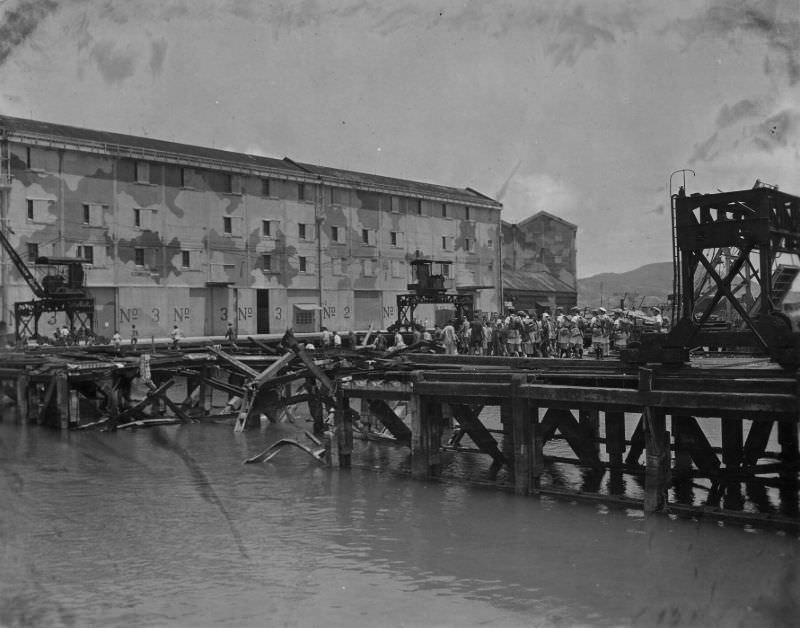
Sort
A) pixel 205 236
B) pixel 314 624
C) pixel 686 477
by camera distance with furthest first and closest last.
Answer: pixel 205 236 → pixel 686 477 → pixel 314 624

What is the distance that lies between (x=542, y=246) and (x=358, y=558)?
3079 inches

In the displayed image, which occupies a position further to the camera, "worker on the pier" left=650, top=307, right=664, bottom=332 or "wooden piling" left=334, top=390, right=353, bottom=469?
"worker on the pier" left=650, top=307, right=664, bottom=332

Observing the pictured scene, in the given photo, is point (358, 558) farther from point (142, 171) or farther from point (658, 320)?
point (142, 171)

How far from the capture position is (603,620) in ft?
29.1

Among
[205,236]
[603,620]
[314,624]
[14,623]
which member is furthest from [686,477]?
[205,236]

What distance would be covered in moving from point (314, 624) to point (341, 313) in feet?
181

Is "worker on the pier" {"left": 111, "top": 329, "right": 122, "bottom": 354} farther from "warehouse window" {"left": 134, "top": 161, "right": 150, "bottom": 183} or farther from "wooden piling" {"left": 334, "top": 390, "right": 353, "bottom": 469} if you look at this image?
"wooden piling" {"left": 334, "top": 390, "right": 353, "bottom": 469}

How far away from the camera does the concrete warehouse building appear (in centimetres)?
4822

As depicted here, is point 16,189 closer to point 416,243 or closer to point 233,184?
point 233,184

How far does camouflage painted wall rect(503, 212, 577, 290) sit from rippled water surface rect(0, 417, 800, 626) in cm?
7248

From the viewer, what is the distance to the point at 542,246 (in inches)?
3435

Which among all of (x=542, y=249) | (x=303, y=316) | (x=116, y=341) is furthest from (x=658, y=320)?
(x=542, y=249)

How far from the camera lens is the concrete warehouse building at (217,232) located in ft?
158

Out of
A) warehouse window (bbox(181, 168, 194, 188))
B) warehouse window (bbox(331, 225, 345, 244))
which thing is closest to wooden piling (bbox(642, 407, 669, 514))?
warehouse window (bbox(181, 168, 194, 188))
